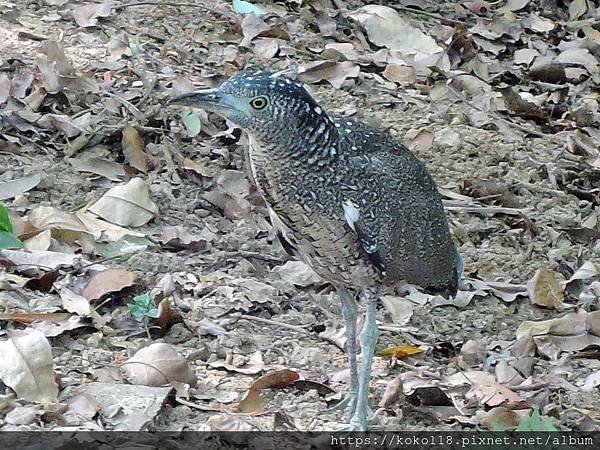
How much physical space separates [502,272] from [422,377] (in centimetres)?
A: 137

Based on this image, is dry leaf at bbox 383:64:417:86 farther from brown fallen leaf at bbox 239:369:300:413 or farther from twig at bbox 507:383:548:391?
brown fallen leaf at bbox 239:369:300:413

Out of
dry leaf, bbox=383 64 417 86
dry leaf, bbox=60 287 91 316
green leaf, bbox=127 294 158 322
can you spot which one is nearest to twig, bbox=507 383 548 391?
green leaf, bbox=127 294 158 322

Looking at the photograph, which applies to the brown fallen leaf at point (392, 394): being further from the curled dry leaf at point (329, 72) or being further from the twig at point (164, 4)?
the twig at point (164, 4)

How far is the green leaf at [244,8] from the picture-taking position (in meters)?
7.49

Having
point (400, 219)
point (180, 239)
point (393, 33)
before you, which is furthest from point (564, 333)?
point (393, 33)

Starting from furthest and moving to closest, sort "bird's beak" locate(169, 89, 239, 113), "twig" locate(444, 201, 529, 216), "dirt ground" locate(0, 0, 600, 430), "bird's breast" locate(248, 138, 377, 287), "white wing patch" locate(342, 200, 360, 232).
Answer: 1. "twig" locate(444, 201, 529, 216)
2. "dirt ground" locate(0, 0, 600, 430)
3. "white wing patch" locate(342, 200, 360, 232)
4. "bird's breast" locate(248, 138, 377, 287)
5. "bird's beak" locate(169, 89, 239, 113)

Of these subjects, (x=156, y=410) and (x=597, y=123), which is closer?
(x=156, y=410)

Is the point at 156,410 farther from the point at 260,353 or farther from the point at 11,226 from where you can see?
the point at 11,226

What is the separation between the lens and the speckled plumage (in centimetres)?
404

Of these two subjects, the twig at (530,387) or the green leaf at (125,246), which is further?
the green leaf at (125,246)

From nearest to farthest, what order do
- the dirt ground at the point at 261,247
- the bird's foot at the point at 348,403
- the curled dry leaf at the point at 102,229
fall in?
1. the bird's foot at the point at 348,403
2. the dirt ground at the point at 261,247
3. the curled dry leaf at the point at 102,229

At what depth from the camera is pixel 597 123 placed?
25.4ft

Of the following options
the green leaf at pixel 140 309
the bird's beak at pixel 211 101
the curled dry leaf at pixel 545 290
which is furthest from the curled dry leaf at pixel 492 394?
the bird's beak at pixel 211 101

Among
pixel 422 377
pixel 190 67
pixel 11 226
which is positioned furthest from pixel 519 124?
pixel 11 226
